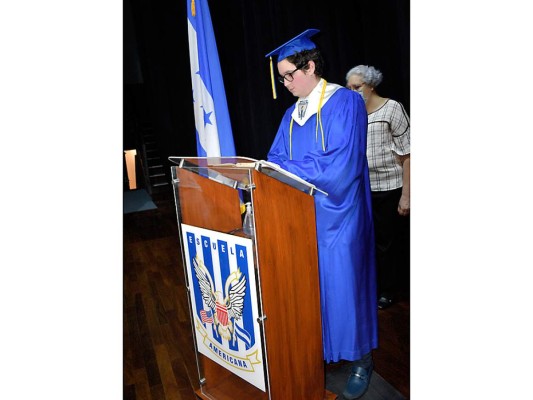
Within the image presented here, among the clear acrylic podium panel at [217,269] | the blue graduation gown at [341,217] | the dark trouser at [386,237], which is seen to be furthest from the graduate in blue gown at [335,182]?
the dark trouser at [386,237]

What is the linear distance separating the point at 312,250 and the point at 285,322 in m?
0.26

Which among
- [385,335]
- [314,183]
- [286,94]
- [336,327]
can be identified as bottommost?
[385,335]

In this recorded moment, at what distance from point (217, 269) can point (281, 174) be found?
39cm

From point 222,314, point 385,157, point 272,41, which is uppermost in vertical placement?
point 272,41

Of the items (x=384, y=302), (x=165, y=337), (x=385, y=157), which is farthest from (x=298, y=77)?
(x=165, y=337)

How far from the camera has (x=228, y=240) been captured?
4.27 ft

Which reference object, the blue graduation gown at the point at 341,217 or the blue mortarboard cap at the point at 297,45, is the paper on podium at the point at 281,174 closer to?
the blue graduation gown at the point at 341,217

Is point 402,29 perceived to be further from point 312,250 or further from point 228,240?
point 228,240

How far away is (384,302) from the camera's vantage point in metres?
2.48

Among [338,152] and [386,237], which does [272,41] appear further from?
[338,152]

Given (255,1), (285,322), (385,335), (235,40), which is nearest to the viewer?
(285,322)

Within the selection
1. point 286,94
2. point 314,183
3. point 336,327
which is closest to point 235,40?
point 286,94

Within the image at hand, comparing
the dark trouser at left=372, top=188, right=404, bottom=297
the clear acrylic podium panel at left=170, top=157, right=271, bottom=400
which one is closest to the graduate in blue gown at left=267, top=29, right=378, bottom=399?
the clear acrylic podium panel at left=170, top=157, right=271, bottom=400

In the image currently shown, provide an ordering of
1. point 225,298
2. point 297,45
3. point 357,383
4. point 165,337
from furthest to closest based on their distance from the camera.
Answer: point 165,337 → point 357,383 → point 297,45 → point 225,298
